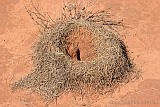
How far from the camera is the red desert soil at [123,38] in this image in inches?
172

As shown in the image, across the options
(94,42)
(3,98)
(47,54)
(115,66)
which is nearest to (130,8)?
(94,42)

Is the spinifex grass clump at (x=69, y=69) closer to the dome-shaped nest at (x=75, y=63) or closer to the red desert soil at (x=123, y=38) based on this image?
the dome-shaped nest at (x=75, y=63)

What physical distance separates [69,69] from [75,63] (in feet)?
0.48

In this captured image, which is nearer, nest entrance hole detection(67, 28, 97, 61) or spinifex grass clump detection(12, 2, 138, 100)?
spinifex grass clump detection(12, 2, 138, 100)

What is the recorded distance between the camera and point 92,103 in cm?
435

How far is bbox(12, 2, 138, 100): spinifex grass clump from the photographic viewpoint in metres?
4.37

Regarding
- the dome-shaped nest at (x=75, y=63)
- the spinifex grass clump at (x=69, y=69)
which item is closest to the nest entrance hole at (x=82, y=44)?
the dome-shaped nest at (x=75, y=63)

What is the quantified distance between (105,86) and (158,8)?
256 centimetres

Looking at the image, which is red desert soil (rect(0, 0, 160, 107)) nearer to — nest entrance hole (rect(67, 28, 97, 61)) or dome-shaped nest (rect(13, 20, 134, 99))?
dome-shaped nest (rect(13, 20, 134, 99))

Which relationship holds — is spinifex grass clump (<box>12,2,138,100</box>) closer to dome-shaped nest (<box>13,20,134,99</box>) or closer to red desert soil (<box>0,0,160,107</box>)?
dome-shaped nest (<box>13,20,134,99</box>)

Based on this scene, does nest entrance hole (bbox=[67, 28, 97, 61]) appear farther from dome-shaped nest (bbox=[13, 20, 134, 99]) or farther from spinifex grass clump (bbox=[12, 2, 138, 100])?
spinifex grass clump (bbox=[12, 2, 138, 100])

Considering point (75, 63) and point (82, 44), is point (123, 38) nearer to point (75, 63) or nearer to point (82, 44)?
point (82, 44)

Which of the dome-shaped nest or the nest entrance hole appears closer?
the dome-shaped nest

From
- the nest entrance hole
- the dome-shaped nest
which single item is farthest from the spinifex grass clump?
the nest entrance hole
